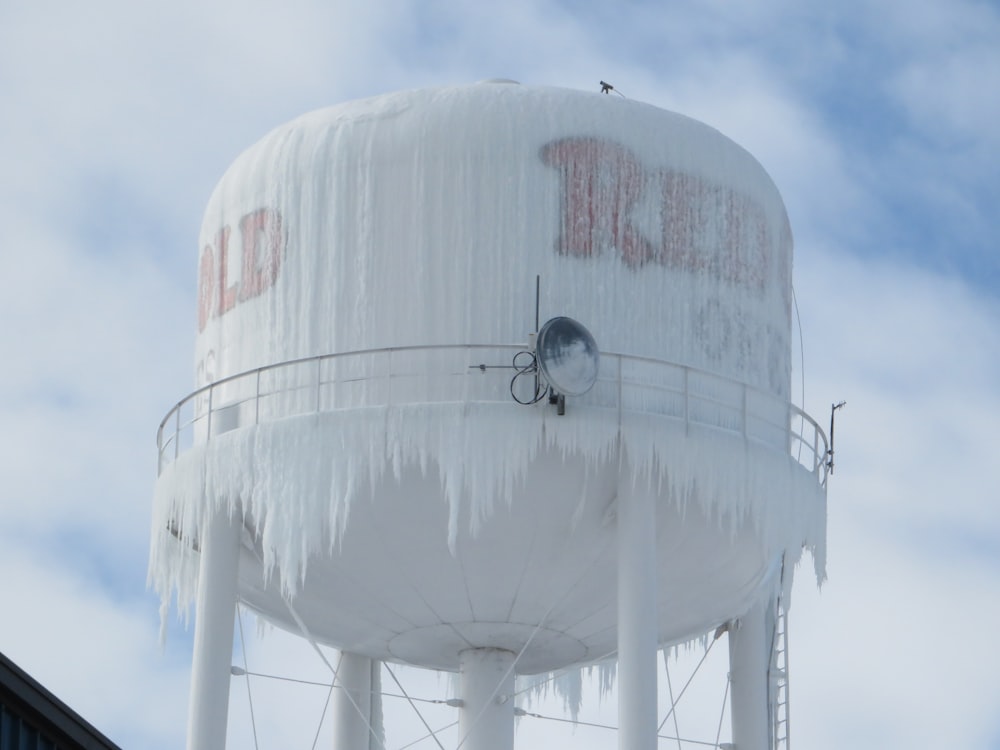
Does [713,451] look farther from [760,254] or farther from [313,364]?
[313,364]

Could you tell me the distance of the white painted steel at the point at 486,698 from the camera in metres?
25.9

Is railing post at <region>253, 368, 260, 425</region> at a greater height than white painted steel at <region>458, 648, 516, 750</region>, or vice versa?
railing post at <region>253, 368, 260, 425</region>

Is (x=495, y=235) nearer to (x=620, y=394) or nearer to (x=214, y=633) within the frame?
(x=620, y=394)

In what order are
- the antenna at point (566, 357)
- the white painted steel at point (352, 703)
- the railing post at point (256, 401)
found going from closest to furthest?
the antenna at point (566, 357), the railing post at point (256, 401), the white painted steel at point (352, 703)

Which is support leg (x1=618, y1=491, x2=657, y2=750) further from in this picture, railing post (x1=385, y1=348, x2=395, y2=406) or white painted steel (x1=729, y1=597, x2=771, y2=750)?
white painted steel (x1=729, y1=597, x2=771, y2=750)

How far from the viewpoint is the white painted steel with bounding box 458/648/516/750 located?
25.9 metres

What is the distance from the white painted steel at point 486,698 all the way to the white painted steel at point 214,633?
3861mm

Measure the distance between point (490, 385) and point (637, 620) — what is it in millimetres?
2667

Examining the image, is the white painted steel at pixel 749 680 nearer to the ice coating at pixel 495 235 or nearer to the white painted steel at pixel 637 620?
the ice coating at pixel 495 235

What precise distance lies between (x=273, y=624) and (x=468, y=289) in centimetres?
515

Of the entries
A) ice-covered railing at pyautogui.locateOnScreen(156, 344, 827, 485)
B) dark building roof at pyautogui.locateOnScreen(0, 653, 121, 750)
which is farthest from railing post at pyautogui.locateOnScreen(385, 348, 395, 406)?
dark building roof at pyautogui.locateOnScreen(0, 653, 121, 750)

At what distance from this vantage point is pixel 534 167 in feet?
76.2

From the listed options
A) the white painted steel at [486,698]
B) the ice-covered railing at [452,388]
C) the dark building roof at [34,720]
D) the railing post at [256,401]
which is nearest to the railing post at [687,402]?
the ice-covered railing at [452,388]

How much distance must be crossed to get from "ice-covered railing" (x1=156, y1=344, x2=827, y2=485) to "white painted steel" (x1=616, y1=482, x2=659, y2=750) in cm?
101
